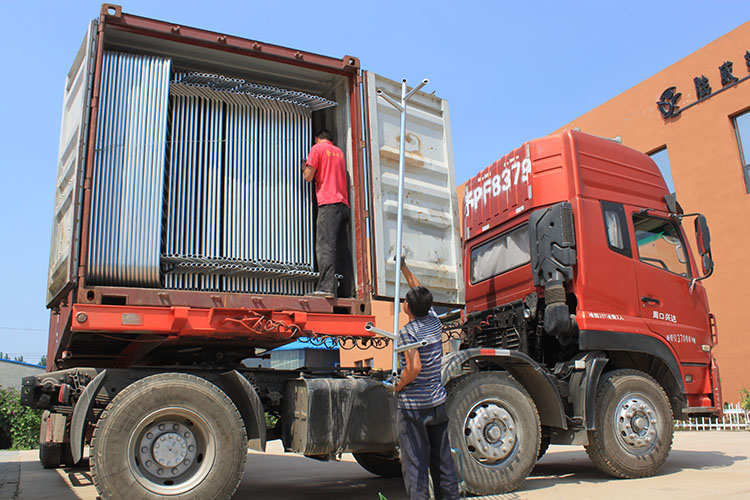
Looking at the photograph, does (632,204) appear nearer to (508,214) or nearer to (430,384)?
(508,214)

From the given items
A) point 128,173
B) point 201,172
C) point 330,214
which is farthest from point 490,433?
point 128,173

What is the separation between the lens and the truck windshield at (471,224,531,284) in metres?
6.81

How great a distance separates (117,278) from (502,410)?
3.51m

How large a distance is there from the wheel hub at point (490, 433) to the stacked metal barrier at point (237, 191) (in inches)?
75.5

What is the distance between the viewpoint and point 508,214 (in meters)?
7.05

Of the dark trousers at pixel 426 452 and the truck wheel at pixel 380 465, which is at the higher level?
the dark trousers at pixel 426 452

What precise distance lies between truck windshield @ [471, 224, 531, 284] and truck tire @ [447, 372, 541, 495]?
5.15 ft

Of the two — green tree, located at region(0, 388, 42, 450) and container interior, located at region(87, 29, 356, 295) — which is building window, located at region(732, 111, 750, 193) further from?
green tree, located at region(0, 388, 42, 450)

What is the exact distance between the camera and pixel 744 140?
48.4ft

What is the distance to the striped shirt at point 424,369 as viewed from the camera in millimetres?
4074

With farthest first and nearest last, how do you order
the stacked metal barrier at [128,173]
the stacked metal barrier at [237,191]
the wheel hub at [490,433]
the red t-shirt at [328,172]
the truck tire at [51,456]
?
the truck tire at [51,456], the red t-shirt at [328,172], the wheel hub at [490,433], the stacked metal barrier at [237,191], the stacked metal barrier at [128,173]

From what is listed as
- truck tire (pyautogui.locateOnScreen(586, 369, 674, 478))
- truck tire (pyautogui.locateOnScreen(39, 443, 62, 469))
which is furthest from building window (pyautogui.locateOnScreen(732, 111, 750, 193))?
truck tire (pyautogui.locateOnScreen(39, 443, 62, 469))

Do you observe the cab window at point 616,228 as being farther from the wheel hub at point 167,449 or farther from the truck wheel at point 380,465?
the wheel hub at point 167,449

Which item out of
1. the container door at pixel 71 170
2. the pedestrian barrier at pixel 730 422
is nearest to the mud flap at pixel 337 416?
the container door at pixel 71 170
